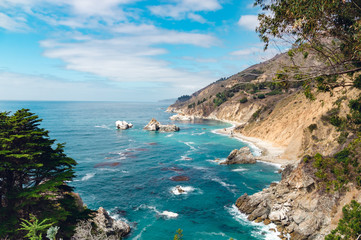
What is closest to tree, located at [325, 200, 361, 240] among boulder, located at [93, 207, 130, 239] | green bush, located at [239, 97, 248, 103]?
boulder, located at [93, 207, 130, 239]

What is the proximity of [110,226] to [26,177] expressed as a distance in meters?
12.7

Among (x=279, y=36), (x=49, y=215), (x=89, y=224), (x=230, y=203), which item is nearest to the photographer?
(x=279, y=36)

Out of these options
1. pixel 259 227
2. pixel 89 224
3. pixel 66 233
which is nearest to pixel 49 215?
pixel 66 233

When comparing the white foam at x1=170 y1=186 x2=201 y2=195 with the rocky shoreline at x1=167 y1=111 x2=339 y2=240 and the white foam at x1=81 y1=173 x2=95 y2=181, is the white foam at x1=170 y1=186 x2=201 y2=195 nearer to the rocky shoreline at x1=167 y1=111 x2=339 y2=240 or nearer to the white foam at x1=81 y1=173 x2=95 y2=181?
the rocky shoreline at x1=167 y1=111 x2=339 y2=240

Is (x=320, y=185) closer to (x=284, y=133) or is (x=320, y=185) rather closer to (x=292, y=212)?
(x=292, y=212)

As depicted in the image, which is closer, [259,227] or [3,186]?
[3,186]

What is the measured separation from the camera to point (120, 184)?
47.9 m

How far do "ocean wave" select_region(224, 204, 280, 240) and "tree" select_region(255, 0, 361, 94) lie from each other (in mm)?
22492

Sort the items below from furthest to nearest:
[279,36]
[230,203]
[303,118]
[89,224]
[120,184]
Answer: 1. [303,118]
2. [120,184]
3. [230,203]
4. [89,224]
5. [279,36]

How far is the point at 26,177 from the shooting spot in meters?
21.7

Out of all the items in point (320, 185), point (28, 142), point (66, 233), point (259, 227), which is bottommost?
point (259, 227)

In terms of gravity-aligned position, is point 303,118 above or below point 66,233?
above

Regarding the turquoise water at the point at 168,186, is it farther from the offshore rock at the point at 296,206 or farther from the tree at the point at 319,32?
the tree at the point at 319,32

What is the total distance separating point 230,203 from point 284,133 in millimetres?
49682
